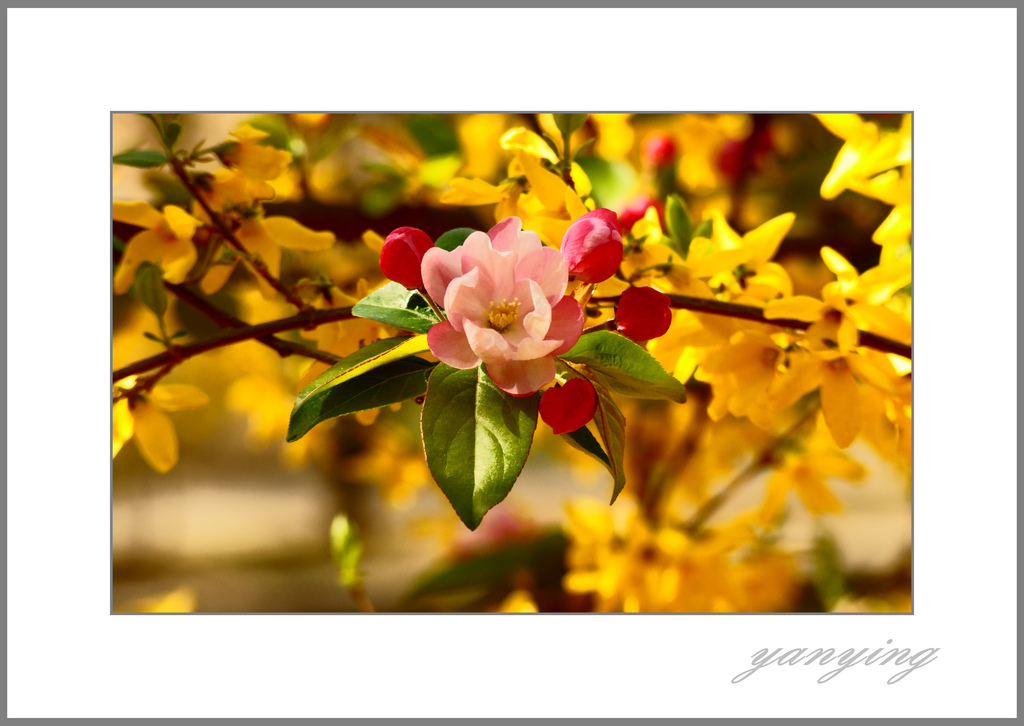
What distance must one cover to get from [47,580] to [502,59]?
0.63 meters

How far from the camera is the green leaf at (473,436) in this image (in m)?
0.36

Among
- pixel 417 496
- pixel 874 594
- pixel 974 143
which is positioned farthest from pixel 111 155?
pixel 874 594

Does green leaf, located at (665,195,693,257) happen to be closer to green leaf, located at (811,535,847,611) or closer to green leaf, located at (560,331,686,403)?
green leaf, located at (560,331,686,403)

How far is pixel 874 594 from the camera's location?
148cm

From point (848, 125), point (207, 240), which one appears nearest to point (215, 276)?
point (207, 240)

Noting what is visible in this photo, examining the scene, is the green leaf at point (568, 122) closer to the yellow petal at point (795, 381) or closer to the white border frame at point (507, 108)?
the white border frame at point (507, 108)

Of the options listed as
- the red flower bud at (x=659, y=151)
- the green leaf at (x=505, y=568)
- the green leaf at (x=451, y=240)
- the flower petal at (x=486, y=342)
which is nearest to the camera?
the flower petal at (x=486, y=342)

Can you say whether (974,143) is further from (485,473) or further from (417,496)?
(417,496)

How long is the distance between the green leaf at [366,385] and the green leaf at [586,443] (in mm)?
89

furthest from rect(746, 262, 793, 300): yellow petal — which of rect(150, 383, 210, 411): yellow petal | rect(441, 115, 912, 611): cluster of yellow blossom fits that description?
rect(150, 383, 210, 411): yellow petal

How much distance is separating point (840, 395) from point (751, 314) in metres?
0.10

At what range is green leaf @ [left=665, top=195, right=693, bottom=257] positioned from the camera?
59cm

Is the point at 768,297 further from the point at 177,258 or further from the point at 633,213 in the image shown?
the point at 177,258

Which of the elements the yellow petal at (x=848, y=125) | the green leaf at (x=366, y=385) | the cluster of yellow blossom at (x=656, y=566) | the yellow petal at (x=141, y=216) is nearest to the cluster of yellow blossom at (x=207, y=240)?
the yellow petal at (x=141, y=216)
